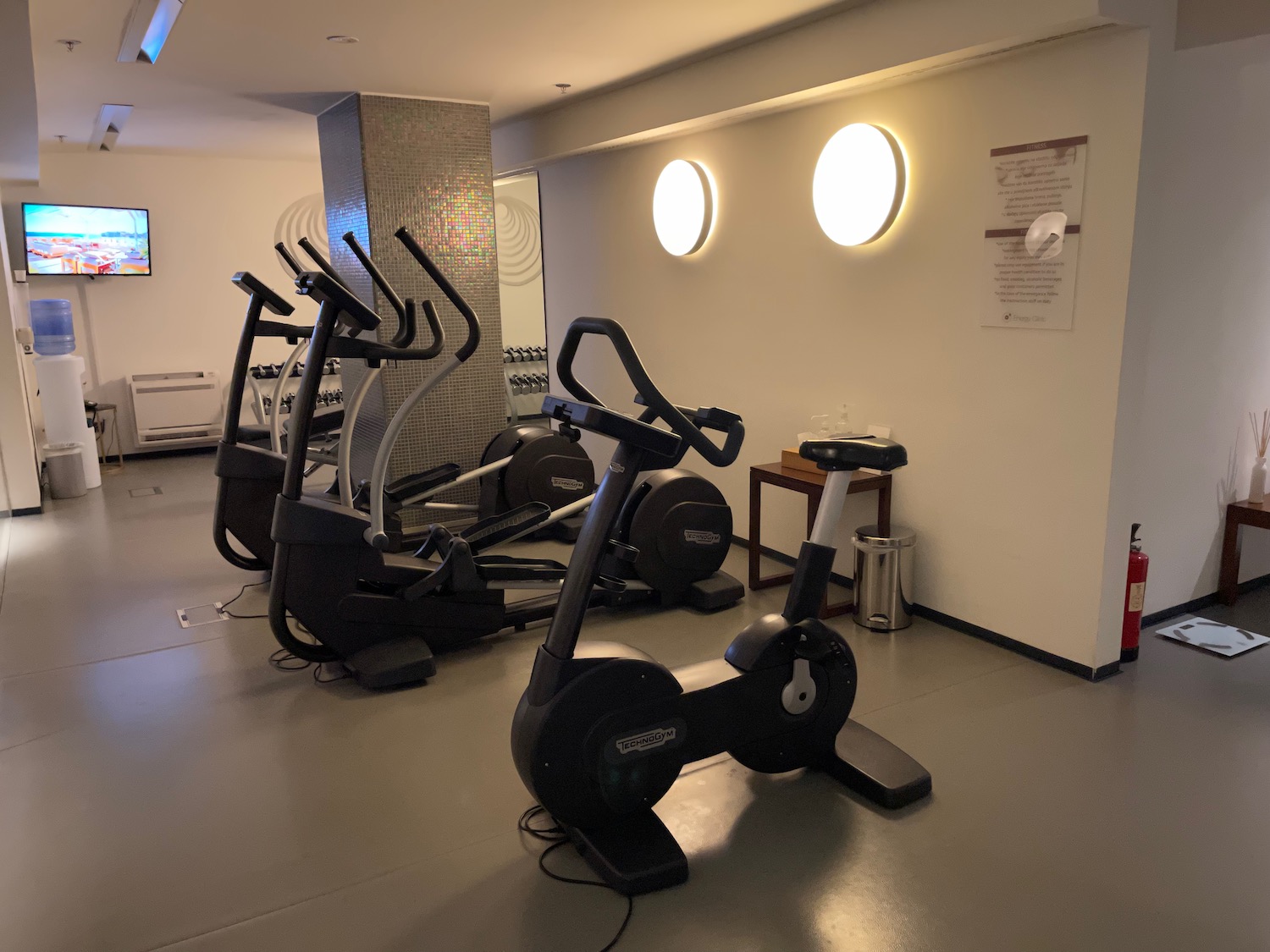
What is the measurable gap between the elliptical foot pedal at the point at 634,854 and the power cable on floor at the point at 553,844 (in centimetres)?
3

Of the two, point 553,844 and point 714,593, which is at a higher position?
point 714,593

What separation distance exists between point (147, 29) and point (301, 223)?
511cm

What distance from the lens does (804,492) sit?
13.8 ft

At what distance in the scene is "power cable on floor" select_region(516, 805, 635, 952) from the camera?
218 centimetres

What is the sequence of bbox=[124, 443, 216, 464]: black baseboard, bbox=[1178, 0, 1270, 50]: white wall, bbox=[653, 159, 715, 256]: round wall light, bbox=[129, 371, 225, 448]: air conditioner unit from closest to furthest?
bbox=[1178, 0, 1270, 50]: white wall
bbox=[653, 159, 715, 256]: round wall light
bbox=[129, 371, 225, 448]: air conditioner unit
bbox=[124, 443, 216, 464]: black baseboard

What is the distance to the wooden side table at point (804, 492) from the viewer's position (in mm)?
4094

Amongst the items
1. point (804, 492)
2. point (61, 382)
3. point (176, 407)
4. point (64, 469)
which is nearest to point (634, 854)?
point (804, 492)

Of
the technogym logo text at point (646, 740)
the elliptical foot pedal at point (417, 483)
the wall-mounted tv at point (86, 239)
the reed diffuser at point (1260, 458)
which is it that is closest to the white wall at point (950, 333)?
the reed diffuser at point (1260, 458)

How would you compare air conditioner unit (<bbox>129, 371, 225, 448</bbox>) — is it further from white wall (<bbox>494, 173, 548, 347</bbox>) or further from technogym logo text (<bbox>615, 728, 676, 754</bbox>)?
technogym logo text (<bbox>615, 728, 676, 754</bbox>)

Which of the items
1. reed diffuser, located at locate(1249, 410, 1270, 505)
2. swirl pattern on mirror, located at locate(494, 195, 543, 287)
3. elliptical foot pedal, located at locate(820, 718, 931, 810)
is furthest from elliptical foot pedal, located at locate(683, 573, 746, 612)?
swirl pattern on mirror, located at locate(494, 195, 543, 287)

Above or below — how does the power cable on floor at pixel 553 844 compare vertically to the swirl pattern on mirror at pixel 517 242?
below

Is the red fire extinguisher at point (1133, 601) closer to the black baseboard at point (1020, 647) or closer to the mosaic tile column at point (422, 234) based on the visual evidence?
the black baseboard at point (1020, 647)

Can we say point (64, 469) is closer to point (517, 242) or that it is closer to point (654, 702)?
point (517, 242)

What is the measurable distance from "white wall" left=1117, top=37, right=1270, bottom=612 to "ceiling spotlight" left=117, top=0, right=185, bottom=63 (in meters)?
3.80
